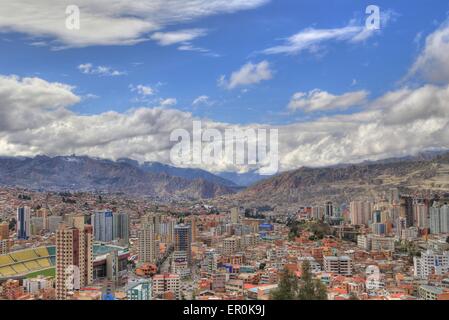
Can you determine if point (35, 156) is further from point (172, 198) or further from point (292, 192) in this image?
point (292, 192)

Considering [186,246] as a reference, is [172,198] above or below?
above

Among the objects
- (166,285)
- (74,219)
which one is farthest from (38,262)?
(166,285)

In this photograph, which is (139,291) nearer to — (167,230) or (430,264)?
(167,230)

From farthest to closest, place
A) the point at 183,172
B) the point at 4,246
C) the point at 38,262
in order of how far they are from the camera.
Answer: the point at 183,172, the point at 4,246, the point at 38,262

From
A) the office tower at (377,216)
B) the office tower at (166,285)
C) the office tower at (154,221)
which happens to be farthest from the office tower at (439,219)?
the office tower at (166,285)

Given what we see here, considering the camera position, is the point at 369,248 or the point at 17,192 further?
the point at 17,192

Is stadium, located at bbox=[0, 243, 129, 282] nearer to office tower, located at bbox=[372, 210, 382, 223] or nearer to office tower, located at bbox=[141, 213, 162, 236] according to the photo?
office tower, located at bbox=[141, 213, 162, 236]
